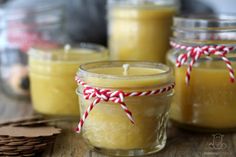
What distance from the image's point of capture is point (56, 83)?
3.07ft

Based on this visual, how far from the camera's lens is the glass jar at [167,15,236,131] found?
850 mm

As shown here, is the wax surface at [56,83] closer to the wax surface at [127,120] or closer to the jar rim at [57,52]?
the jar rim at [57,52]

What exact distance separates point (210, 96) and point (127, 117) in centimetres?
17

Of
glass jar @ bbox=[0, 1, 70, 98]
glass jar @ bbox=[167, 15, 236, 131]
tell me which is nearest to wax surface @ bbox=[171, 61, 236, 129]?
glass jar @ bbox=[167, 15, 236, 131]

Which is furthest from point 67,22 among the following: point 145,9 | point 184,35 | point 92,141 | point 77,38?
point 92,141

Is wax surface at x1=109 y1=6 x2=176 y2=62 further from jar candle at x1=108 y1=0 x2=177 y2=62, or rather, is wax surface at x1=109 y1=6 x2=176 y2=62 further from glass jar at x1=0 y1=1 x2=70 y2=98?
glass jar at x1=0 y1=1 x2=70 y2=98

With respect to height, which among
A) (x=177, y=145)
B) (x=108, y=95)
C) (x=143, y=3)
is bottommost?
(x=177, y=145)

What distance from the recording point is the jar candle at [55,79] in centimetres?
93

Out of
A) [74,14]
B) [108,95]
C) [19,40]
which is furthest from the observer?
[74,14]

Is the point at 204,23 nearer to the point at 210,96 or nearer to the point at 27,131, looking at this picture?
the point at 210,96

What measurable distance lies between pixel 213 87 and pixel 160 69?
0.32 feet

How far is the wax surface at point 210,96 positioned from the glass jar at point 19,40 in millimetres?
385

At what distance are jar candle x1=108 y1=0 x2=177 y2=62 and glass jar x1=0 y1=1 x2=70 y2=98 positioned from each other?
0.16 m

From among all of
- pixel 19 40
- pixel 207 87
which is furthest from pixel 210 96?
pixel 19 40
